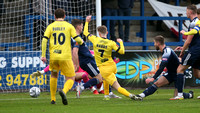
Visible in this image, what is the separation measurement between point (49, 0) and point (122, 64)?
3091mm

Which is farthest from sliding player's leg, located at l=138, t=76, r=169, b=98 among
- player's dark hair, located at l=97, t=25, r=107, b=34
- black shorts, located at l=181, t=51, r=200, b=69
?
player's dark hair, located at l=97, t=25, r=107, b=34

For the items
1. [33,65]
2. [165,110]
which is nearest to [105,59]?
[165,110]

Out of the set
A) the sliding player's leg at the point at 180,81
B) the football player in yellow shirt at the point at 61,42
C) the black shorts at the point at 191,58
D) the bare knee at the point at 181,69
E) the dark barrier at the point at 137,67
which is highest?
the football player in yellow shirt at the point at 61,42

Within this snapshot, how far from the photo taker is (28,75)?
43.2 feet

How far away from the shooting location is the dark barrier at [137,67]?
545 inches

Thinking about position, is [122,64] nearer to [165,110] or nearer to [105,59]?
[105,59]

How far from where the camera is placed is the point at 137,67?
14.0 m

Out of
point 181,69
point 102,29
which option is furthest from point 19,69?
point 181,69

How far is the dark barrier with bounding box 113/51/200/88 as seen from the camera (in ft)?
45.4

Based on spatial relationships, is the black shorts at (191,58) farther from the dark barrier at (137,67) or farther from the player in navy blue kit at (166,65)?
the dark barrier at (137,67)

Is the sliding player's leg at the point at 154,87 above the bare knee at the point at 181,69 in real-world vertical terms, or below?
below

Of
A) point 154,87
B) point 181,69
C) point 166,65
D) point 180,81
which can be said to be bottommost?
point 154,87

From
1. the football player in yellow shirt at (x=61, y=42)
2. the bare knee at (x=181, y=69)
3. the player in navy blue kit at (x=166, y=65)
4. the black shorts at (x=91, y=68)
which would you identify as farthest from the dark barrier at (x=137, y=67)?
the football player in yellow shirt at (x=61, y=42)

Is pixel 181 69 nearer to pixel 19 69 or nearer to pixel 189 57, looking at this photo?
pixel 189 57
